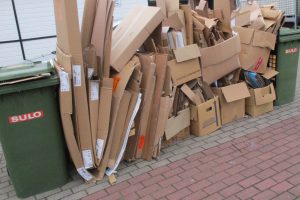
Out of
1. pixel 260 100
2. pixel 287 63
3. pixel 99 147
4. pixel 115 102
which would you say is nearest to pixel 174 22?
pixel 115 102

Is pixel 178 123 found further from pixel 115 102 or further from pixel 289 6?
pixel 289 6

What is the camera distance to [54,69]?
347cm

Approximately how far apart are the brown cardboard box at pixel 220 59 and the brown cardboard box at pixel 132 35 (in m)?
0.91

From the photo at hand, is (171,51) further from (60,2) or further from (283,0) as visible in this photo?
(283,0)

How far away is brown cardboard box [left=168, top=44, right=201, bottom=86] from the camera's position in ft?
14.1

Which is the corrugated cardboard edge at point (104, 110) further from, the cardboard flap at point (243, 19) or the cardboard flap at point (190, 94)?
the cardboard flap at point (243, 19)

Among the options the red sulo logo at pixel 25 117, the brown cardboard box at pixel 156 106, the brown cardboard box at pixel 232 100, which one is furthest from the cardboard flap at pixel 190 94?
the red sulo logo at pixel 25 117

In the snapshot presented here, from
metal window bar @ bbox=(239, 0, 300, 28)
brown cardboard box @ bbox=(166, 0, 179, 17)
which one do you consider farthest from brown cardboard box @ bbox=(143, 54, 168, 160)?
metal window bar @ bbox=(239, 0, 300, 28)

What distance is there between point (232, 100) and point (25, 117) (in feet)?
8.87

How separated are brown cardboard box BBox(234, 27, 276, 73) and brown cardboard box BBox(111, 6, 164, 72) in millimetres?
1609

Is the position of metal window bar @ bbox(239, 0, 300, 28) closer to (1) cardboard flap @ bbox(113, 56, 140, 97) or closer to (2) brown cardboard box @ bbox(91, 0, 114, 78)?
(1) cardboard flap @ bbox(113, 56, 140, 97)

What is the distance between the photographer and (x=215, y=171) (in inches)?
147

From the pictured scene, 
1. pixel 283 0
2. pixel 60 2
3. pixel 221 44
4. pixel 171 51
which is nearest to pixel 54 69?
pixel 60 2

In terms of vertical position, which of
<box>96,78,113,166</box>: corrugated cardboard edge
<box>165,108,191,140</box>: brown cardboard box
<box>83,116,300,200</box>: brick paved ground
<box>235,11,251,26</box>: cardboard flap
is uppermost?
<box>235,11,251,26</box>: cardboard flap
